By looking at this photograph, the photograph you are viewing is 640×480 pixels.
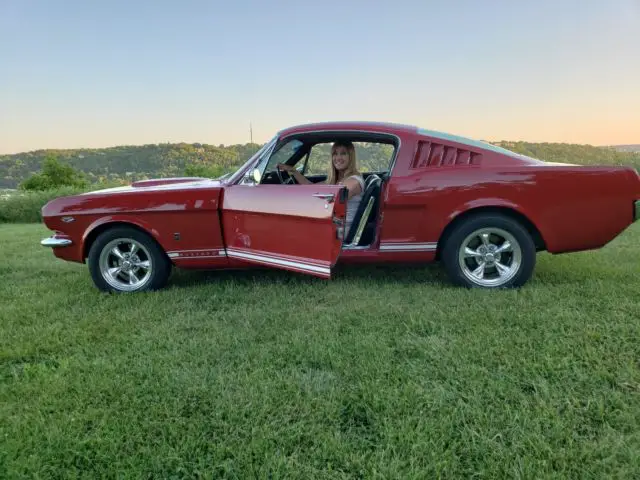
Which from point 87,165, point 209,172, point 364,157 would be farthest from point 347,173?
point 87,165

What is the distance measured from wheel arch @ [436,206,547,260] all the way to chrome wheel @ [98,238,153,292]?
2.80m

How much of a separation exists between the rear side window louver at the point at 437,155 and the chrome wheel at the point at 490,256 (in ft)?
2.22

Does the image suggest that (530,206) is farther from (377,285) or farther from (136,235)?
(136,235)

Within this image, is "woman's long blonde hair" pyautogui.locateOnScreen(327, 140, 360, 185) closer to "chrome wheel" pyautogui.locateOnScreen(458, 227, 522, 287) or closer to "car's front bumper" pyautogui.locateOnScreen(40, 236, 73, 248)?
"chrome wheel" pyautogui.locateOnScreen(458, 227, 522, 287)

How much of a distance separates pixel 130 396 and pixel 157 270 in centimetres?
202

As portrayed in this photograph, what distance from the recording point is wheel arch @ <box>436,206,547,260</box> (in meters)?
3.98

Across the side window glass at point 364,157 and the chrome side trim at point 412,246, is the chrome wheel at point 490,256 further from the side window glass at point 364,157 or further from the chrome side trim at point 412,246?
the side window glass at point 364,157

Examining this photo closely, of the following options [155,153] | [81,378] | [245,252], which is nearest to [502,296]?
[245,252]

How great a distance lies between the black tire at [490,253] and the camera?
3934mm

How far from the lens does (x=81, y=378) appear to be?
2.62 metres

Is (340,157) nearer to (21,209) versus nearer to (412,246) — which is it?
(412,246)

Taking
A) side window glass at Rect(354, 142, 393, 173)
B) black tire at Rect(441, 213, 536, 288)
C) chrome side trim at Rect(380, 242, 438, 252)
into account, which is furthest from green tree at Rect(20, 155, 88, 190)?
black tire at Rect(441, 213, 536, 288)

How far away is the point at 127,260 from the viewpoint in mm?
4359

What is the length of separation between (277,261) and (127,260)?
162cm
